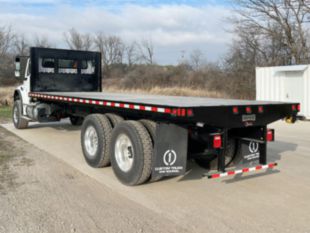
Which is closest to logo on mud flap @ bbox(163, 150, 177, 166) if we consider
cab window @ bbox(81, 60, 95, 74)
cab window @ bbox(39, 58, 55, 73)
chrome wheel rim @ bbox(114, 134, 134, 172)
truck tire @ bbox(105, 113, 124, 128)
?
chrome wheel rim @ bbox(114, 134, 134, 172)

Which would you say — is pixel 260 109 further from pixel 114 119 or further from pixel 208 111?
pixel 114 119

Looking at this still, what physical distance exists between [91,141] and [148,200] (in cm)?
230

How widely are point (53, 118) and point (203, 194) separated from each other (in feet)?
21.0

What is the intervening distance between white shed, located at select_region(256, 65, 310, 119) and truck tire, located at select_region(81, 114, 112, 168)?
10349 mm

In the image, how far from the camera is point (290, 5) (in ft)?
76.8

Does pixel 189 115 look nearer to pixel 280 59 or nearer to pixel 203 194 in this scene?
pixel 203 194

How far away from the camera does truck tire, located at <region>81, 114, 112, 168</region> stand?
6016mm

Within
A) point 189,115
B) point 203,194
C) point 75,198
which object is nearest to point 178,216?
point 203,194

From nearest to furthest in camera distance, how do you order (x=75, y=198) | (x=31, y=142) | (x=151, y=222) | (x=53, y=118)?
1. (x=151, y=222)
2. (x=75, y=198)
3. (x=31, y=142)
4. (x=53, y=118)

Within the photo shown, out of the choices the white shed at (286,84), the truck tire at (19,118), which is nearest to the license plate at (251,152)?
the truck tire at (19,118)

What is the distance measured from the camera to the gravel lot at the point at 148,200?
3.91 m

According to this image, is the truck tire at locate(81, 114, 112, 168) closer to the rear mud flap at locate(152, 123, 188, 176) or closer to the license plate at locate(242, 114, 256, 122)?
the rear mud flap at locate(152, 123, 188, 176)

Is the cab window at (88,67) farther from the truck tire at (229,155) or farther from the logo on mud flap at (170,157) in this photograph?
the logo on mud flap at (170,157)

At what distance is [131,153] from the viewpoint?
5.36 metres
